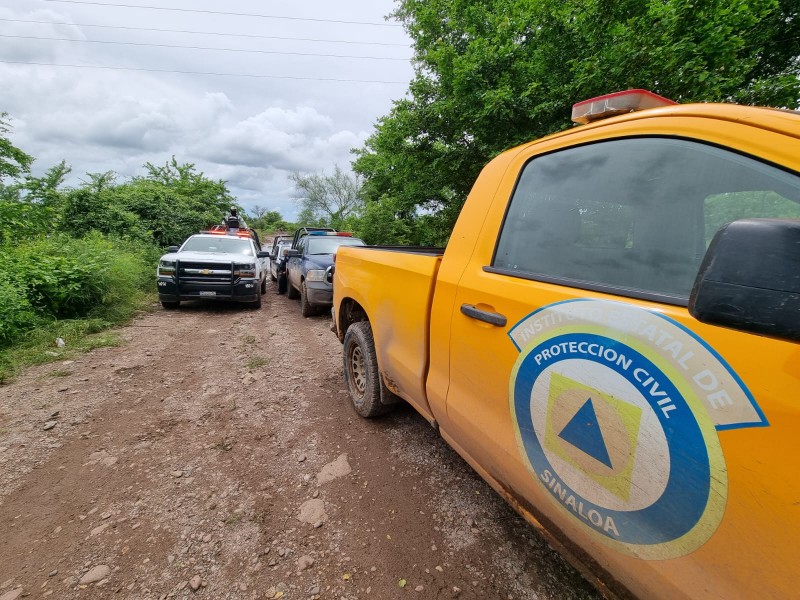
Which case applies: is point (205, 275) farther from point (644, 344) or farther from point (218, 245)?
point (644, 344)

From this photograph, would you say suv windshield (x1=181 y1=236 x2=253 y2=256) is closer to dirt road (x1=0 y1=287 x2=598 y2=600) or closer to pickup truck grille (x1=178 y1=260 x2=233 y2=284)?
pickup truck grille (x1=178 y1=260 x2=233 y2=284)

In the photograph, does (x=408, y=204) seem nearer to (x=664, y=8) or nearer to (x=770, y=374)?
(x=664, y=8)

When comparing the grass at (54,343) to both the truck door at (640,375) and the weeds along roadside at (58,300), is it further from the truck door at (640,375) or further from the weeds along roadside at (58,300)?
the truck door at (640,375)

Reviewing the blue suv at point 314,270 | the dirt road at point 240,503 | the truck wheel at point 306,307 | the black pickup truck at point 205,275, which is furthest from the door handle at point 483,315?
the black pickup truck at point 205,275

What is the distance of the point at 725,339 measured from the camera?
835mm

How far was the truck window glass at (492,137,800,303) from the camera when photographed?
37.6 inches

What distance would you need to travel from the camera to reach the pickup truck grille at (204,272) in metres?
6.95

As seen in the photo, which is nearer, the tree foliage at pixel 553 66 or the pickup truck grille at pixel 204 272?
the tree foliage at pixel 553 66

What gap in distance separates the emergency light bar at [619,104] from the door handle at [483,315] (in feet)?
2.76

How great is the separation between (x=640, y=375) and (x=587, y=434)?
278 mm

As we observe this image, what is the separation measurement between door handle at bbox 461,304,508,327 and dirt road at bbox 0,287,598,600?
1315mm

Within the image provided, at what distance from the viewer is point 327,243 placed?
8148 mm

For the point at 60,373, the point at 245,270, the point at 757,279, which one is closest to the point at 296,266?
the point at 245,270

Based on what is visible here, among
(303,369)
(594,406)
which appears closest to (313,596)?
(594,406)
